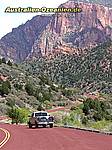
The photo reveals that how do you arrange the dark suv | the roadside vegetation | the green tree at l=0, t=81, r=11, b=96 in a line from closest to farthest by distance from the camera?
the dark suv < the roadside vegetation < the green tree at l=0, t=81, r=11, b=96

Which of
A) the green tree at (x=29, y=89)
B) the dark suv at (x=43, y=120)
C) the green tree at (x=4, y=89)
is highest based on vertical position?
the green tree at (x=29, y=89)

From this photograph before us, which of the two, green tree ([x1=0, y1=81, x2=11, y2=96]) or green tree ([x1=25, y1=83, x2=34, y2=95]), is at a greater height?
green tree ([x1=25, y1=83, x2=34, y2=95])

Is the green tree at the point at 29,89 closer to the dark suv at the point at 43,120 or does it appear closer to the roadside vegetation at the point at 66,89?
the roadside vegetation at the point at 66,89

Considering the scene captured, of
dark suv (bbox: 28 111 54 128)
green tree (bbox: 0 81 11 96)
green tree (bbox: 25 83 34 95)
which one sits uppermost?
green tree (bbox: 25 83 34 95)

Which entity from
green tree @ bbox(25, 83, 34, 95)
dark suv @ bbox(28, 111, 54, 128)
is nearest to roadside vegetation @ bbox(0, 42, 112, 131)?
green tree @ bbox(25, 83, 34, 95)

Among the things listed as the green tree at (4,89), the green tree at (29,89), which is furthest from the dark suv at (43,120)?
the green tree at (29,89)

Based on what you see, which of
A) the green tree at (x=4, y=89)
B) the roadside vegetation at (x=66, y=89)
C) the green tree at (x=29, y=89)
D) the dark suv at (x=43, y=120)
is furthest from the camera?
the green tree at (x=29, y=89)

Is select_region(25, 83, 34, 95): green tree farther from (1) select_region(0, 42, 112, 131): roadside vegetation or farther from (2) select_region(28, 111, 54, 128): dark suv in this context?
(2) select_region(28, 111, 54, 128): dark suv

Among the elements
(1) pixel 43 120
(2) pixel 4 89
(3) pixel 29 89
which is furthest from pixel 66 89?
(1) pixel 43 120

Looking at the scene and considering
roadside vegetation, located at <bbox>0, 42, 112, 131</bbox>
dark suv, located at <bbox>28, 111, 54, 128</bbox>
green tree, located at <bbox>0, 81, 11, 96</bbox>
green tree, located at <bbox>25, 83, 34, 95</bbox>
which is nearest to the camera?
dark suv, located at <bbox>28, 111, 54, 128</bbox>

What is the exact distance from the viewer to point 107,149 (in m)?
20.0

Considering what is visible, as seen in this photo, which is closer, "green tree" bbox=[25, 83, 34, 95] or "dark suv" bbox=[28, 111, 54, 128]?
"dark suv" bbox=[28, 111, 54, 128]

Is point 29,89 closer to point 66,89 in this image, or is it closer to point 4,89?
point 4,89

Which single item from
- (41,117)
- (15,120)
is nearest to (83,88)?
(15,120)
